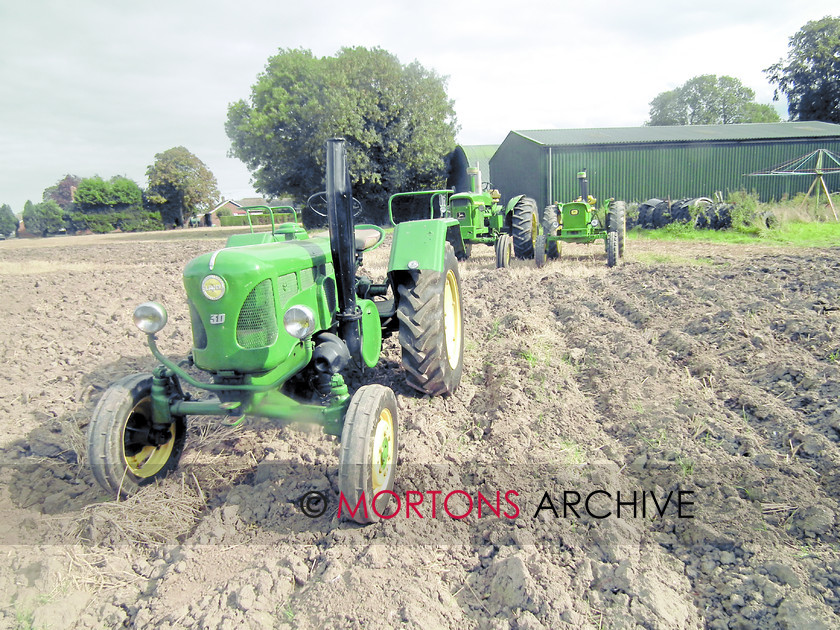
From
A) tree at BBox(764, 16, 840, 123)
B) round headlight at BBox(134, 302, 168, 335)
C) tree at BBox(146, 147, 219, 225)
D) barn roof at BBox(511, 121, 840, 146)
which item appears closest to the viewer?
round headlight at BBox(134, 302, 168, 335)

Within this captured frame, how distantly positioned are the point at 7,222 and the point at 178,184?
2668cm

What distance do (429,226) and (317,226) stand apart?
2759cm

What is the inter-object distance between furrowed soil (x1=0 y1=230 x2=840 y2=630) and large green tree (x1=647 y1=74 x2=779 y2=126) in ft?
181

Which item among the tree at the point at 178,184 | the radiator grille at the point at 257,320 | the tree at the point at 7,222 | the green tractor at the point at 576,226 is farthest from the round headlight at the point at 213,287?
the tree at the point at 7,222

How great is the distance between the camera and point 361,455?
2.48 m

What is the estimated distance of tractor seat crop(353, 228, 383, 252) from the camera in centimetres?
409

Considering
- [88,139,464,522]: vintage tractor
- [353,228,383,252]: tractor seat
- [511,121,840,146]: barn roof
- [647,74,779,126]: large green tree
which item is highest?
[647,74,779,126]: large green tree

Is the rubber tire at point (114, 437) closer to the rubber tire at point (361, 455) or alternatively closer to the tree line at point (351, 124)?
the rubber tire at point (361, 455)

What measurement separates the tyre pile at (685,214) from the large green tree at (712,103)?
4087cm

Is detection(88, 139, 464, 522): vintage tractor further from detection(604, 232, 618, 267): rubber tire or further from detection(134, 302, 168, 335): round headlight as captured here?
detection(604, 232, 618, 267): rubber tire

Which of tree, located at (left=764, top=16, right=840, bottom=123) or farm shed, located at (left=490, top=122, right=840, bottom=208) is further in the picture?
tree, located at (left=764, top=16, right=840, bottom=123)

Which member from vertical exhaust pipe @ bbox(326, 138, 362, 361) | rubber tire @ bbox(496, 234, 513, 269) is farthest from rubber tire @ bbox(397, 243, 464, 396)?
rubber tire @ bbox(496, 234, 513, 269)

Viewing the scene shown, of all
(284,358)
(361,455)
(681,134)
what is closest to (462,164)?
(681,134)

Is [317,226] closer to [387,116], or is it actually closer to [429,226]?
[387,116]
